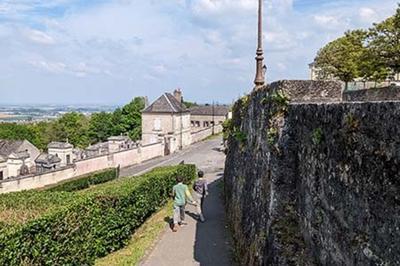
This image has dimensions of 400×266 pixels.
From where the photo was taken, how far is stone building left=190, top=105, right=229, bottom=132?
8012 centimetres

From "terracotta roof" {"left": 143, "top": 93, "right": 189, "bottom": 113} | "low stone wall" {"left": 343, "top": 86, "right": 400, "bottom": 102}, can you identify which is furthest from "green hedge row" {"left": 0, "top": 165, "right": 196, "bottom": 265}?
"terracotta roof" {"left": 143, "top": 93, "right": 189, "bottom": 113}

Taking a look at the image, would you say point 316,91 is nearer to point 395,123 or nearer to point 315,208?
point 315,208

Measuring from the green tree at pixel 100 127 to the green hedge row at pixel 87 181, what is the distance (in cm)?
5225

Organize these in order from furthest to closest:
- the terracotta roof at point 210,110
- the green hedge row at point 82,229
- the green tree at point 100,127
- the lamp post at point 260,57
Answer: the green tree at point 100,127
the terracotta roof at point 210,110
the lamp post at point 260,57
the green hedge row at point 82,229

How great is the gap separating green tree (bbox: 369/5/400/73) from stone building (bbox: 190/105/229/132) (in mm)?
56589

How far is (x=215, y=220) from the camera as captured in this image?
15.1 meters

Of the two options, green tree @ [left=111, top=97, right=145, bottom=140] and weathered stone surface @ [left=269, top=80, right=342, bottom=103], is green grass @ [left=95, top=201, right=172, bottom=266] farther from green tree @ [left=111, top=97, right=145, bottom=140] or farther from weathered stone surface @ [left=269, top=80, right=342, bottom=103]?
green tree @ [left=111, top=97, right=145, bottom=140]

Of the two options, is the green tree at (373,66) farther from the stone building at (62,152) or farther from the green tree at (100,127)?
the green tree at (100,127)

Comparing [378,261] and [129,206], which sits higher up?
[378,261]

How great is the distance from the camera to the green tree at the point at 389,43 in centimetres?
2203

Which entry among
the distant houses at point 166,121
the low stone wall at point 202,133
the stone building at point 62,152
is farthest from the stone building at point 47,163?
the low stone wall at point 202,133

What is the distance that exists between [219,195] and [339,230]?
16405mm

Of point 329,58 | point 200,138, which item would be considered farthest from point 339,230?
point 200,138

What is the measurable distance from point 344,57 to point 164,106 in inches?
1330
